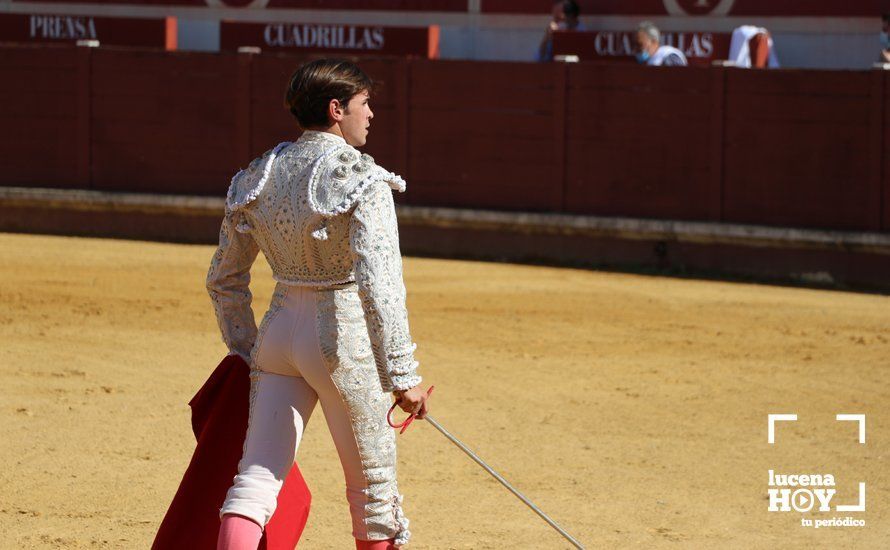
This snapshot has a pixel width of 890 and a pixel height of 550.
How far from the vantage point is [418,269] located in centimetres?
1023

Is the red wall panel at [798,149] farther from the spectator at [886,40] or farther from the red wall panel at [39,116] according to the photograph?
the red wall panel at [39,116]

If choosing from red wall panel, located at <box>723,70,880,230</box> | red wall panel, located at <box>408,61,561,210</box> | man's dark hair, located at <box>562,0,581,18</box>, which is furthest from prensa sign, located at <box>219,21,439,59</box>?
red wall panel, located at <box>723,70,880,230</box>

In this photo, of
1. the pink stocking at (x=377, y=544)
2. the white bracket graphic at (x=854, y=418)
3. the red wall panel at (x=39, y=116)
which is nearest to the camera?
the pink stocking at (x=377, y=544)

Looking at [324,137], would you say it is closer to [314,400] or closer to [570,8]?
[314,400]

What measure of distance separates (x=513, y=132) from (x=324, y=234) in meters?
7.85

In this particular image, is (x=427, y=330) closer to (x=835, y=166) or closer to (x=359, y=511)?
(x=835, y=166)

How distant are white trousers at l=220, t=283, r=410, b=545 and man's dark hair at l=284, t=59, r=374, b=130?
372mm

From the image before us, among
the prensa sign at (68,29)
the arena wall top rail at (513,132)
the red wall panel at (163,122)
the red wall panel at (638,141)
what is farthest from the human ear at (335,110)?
the prensa sign at (68,29)

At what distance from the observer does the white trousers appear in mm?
3268

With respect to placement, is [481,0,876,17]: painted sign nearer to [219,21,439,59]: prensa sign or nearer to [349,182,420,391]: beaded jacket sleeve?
[219,21,439,59]: prensa sign

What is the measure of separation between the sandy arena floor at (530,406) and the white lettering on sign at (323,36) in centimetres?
328

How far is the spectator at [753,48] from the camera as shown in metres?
10.9

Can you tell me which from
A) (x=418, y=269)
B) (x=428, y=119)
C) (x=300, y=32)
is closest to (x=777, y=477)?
(x=418, y=269)

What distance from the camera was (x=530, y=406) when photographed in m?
6.23
